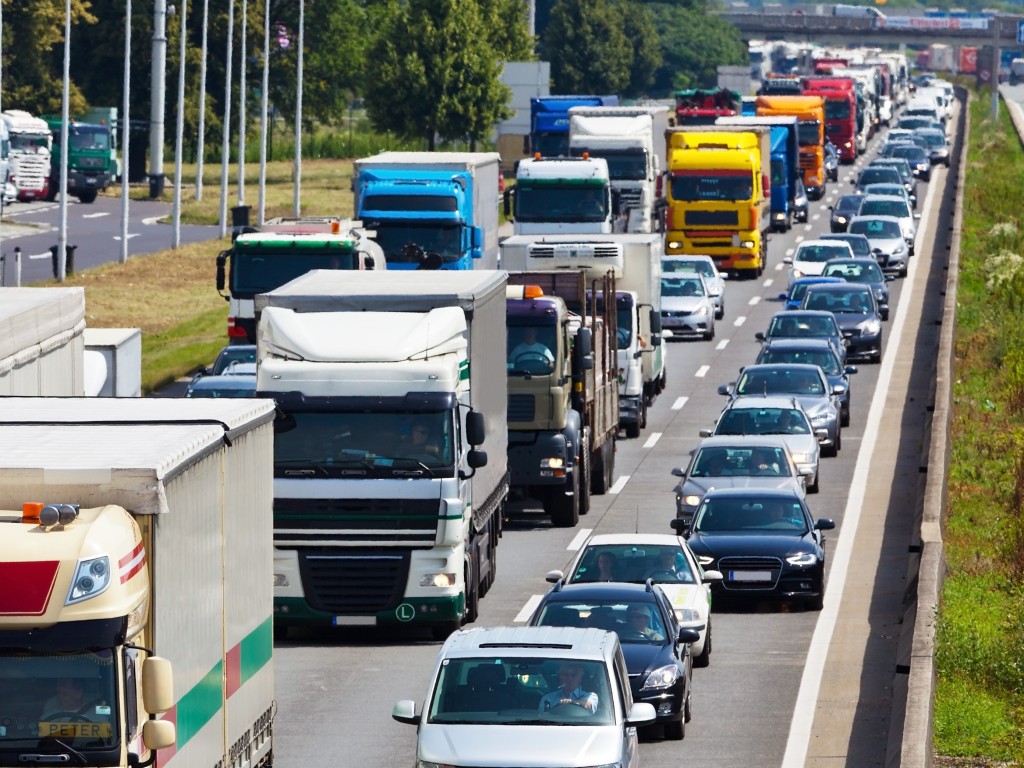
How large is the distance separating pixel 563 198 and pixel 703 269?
16.0 ft

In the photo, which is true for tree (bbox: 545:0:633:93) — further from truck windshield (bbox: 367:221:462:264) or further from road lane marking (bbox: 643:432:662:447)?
road lane marking (bbox: 643:432:662:447)

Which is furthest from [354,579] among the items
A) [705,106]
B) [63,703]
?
[705,106]

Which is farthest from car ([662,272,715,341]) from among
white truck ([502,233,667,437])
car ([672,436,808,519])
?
car ([672,436,808,519])

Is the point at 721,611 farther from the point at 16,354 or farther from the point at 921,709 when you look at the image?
the point at 16,354

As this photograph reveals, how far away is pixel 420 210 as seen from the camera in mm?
43875

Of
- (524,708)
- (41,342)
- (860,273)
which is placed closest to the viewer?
(524,708)

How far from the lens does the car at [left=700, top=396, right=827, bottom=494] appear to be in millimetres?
33312

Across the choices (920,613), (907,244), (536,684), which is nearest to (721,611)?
(920,613)

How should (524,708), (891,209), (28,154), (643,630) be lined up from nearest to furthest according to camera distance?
(524,708), (643,630), (891,209), (28,154)

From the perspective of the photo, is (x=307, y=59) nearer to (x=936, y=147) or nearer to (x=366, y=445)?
(x=936, y=147)

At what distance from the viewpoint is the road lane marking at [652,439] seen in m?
39.4

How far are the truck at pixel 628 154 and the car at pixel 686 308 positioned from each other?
9.58 meters

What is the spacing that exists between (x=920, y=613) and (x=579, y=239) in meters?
18.3

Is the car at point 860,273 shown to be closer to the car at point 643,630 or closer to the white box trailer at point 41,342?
the car at point 643,630
